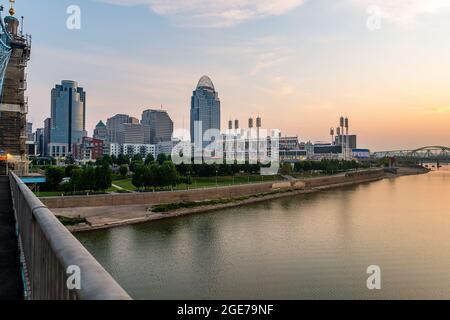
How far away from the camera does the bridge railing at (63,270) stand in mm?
1941

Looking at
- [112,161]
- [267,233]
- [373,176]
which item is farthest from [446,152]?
[267,233]

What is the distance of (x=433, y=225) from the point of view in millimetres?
30062

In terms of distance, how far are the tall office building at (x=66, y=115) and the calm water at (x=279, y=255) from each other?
165851 mm

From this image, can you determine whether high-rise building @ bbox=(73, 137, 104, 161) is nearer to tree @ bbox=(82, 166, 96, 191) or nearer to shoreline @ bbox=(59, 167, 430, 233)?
tree @ bbox=(82, 166, 96, 191)

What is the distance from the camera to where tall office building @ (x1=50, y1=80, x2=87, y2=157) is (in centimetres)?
18331

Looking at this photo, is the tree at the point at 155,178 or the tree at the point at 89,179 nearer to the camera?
the tree at the point at 89,179

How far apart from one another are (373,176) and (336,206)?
63.3 metres

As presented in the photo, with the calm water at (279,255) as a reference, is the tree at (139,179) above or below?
above

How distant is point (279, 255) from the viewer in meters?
21.0

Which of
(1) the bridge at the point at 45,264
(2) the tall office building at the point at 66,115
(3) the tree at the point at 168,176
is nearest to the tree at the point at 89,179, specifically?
(3) the tree at the point at 168,176

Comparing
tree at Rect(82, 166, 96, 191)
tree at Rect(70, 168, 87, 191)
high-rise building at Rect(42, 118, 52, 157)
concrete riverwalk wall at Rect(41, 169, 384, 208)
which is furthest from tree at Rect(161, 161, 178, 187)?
high-rise building at Rect(42, 118, 52, 157)

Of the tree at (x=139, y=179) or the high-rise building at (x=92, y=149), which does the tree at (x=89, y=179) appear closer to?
the tree at (x=139, y=179)

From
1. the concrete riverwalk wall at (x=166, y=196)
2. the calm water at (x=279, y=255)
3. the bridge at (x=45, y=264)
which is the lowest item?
the calm water at (x=279, y=255)

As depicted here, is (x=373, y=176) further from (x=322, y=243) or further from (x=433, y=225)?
(x=322, y=243)
